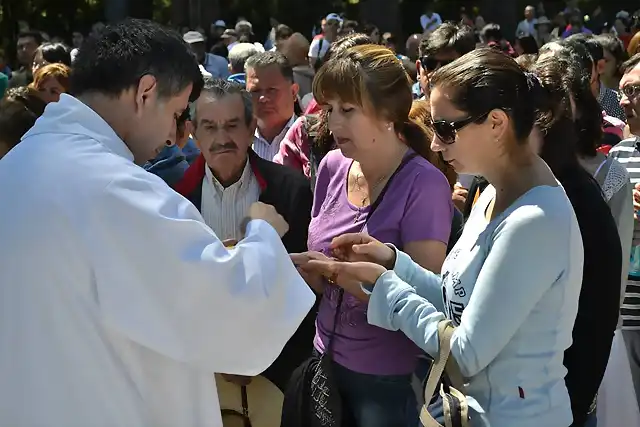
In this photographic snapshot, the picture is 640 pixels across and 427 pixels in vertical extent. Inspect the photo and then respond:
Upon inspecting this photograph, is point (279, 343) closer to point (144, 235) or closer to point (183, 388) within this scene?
point (183, 388)

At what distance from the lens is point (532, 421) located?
2270mm

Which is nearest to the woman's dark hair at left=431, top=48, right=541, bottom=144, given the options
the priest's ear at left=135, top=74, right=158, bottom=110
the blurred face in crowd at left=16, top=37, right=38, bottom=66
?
the priest's ear at left=135, top=74, right=158, bottom=110

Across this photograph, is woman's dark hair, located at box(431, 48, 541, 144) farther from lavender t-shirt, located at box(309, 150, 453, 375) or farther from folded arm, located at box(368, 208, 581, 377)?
lavender t-shirt, located at box(309, 150, 453, 375)

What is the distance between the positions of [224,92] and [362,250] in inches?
54.0

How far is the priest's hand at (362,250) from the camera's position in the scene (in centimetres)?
274

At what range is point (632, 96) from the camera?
3834mm

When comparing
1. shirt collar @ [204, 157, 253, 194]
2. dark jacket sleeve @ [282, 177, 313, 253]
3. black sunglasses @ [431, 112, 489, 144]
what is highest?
black sunglasses @ [431, 112, 489, 144]

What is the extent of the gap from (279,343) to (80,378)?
18.9 inches

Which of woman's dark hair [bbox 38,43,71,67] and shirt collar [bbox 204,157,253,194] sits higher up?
shirt collar [bbox 204,157,253,194]

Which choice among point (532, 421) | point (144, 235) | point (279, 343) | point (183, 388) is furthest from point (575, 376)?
point (144, 235)

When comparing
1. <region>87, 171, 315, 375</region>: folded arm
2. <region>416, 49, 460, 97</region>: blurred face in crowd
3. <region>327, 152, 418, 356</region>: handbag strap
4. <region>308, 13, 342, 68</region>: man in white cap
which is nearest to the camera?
<region>87, 171, 315, 375</region>: folded arm

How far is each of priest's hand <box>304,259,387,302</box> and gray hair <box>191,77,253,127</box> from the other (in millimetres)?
1203

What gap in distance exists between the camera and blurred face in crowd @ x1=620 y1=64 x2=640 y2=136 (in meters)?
3.79

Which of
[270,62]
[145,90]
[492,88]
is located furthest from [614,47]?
[145,90]
